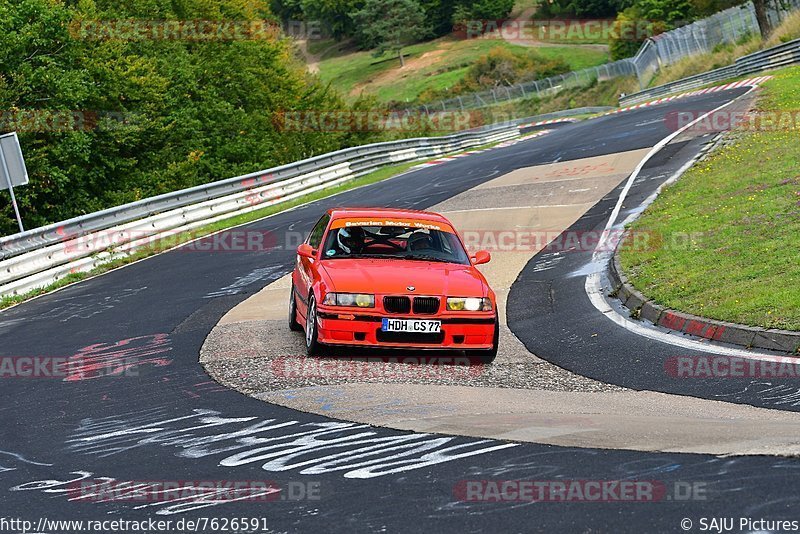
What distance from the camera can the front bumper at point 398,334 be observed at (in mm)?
10875

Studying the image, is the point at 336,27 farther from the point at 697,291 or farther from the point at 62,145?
the point at 697,291

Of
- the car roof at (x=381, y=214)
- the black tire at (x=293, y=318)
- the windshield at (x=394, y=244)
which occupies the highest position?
the car roof at (x=381, y=214)

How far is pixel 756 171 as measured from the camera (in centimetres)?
2059

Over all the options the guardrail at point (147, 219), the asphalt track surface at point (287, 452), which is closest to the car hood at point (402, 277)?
the asphalt track surface at point (287, 452)

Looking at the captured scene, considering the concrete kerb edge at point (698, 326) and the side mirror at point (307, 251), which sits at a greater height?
the side mirror at point (307, 251)

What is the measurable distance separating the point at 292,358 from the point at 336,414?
2869 mm

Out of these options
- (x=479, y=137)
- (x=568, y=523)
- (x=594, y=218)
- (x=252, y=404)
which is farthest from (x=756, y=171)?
(x=479, y=137)

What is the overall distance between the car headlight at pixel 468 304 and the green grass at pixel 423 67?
96.5 m

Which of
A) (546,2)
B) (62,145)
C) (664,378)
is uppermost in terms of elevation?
(546,2)

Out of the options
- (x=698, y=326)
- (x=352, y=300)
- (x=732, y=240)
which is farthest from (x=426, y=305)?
(x=732, y=240)

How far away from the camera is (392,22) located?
132 m

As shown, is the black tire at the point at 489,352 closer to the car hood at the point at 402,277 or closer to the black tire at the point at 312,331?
the car hood at the point at 402,277

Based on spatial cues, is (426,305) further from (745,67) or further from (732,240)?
(745,67)

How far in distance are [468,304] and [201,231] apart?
15.3 meters
